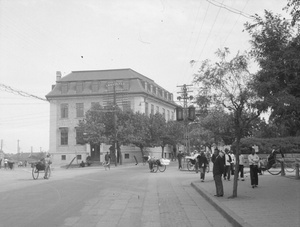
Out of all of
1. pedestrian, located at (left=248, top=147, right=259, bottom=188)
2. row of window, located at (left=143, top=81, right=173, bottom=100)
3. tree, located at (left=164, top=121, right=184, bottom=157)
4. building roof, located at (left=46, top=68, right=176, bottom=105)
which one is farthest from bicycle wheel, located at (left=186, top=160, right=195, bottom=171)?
row of window, located at (left=143, top=81, right=173, bottom=100)

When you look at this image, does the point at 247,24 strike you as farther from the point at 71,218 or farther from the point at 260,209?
the point at 71,218

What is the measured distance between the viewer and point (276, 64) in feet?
37.8

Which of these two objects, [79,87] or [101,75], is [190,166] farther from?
[101,75]

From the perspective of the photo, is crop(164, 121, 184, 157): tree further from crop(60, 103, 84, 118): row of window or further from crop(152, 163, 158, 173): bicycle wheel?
crop(152, 163, 158, 173): bicycle wheel

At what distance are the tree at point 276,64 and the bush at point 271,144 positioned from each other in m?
21.5

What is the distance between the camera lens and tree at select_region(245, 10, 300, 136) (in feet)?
37.6

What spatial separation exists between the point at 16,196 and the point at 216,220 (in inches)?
316

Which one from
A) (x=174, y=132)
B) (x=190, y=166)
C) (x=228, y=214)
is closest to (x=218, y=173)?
(x=228, y=214)

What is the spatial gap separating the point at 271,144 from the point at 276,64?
23525mm

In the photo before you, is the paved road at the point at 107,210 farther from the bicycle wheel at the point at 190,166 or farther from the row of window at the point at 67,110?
the row of window at the point at 67,110

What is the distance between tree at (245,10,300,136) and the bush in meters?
21.5

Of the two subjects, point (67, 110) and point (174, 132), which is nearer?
point (174, 132)

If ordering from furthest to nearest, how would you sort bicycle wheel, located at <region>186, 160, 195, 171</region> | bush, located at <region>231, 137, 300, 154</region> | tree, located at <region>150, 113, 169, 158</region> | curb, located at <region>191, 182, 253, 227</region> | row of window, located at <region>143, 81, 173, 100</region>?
row of window, located at <region>143, 81, 173, 100</region>, tree, located at <region>150, 113, 169, 158</region>, bush, located at <region>231, 137, 300, 154</region>, bicycle wheel, located at <region>186, 160, 195, 171</region>, curb, located at <region>191, 182, 253, 227</region>

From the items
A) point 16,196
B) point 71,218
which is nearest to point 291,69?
point 71,218
